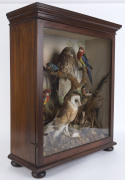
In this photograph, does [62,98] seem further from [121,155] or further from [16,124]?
[121,155]

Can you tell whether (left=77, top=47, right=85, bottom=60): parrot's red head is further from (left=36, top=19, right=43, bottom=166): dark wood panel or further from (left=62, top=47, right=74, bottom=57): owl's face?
(left=36, top=19, right=43, bottom=166): dark wood panel

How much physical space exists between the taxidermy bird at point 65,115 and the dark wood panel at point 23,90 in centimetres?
13

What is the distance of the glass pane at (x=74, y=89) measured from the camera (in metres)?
1.45

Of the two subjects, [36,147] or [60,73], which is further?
[60,73]

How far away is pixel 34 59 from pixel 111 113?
0.78 metres

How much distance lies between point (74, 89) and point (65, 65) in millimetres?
172

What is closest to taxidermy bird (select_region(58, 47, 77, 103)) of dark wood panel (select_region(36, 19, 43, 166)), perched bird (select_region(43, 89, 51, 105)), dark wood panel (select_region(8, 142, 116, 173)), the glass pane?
the glass pane

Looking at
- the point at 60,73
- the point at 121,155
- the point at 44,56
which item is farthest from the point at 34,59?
the point at 121,155

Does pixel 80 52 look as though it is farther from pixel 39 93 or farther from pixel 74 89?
pixel 39 93

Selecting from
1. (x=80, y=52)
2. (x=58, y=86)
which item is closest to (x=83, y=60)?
(x=80, y=52)

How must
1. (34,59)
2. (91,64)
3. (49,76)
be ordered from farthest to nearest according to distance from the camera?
(91,64) → (49,76) → (34,59)

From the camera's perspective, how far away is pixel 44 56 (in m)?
1.41

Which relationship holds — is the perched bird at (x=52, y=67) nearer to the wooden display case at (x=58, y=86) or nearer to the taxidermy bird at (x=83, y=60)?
the wooden display case at (x=58, y=86)

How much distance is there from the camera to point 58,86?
1.51 metres
